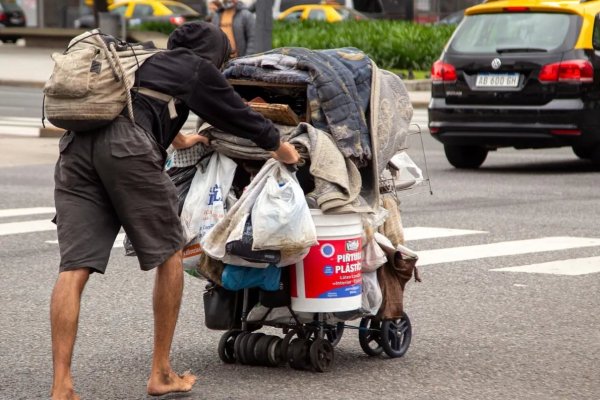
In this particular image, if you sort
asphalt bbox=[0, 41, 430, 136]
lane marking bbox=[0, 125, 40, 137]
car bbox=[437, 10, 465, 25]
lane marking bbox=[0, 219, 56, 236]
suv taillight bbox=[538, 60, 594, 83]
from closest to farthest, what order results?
lane marking bbox=[0, 219, 56, 236]
suv taillight bbox=[538, 60, 594, 83]
lane marking bbox=[0, 125, 40, 137]
asphalt bbox=[0, 41, 430, 136]
car bbox=[437, 10, 465, 25]

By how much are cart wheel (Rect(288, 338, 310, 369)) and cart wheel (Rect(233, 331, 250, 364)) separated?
22cm

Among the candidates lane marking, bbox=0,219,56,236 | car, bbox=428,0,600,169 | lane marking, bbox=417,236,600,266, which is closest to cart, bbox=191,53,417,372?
lane marking, bbox=417,236,600,266

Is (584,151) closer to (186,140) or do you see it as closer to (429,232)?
(429,232)

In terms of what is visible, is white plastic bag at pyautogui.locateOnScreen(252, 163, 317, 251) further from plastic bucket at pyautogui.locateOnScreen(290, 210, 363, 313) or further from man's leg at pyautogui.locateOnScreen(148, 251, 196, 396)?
man's leg at pyautogui.locateOnScreen(148, 251, 196, 396)

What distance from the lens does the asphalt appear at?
26.6 metres

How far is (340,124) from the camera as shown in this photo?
6254 millimetres

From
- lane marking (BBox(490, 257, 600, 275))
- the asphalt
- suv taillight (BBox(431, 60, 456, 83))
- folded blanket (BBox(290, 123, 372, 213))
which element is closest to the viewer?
folded blanket (BBox(290, 123, 372, 213))

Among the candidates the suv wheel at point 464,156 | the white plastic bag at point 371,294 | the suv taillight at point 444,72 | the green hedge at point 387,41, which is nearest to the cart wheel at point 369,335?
the white plastic bag at point 371,294

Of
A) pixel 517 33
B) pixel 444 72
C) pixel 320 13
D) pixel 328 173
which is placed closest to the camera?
pixel 328 173

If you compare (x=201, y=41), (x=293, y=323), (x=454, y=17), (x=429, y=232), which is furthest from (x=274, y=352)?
(x=454, y=17)

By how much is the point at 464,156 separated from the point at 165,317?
9.94 meters

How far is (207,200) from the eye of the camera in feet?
20.7

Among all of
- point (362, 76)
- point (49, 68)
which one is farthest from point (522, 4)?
point (49, 68)

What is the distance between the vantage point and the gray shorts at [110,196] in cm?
567
